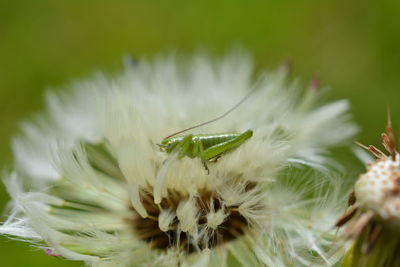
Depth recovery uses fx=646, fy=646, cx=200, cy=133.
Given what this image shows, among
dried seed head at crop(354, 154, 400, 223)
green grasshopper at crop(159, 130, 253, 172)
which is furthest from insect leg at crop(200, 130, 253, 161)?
dried seed head at crop(354, 154, 400, 223)

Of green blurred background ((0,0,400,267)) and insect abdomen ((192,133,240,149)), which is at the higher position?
green blurred background ((0,0,400,267))

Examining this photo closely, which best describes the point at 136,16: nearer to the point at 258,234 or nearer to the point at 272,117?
the point at 272,117

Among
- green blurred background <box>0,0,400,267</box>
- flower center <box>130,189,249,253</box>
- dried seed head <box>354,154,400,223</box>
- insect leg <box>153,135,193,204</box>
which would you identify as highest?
green blurred background <box>0,0,400,267</box>

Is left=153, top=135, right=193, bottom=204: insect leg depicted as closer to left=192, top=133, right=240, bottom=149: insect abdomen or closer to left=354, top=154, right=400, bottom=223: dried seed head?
left=192, top=133, right=240, bottom=149: insect abdomen

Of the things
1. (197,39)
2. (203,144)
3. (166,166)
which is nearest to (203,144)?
(203,144)

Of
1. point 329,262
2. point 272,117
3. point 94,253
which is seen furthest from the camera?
point 272,117

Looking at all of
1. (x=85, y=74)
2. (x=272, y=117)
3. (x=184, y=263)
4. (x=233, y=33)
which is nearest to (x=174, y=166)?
(x=184, y=263)

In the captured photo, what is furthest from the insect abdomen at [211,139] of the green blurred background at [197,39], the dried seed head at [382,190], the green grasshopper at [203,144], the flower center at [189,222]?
the green blurred background at [197,39]

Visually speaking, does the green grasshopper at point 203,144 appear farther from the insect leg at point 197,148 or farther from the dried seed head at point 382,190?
the dried seed head at point 382,190
